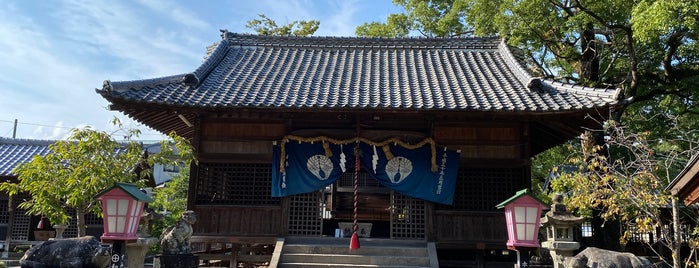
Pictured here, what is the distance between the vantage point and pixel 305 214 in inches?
493

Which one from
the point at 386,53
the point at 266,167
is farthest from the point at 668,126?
the point at 266,167

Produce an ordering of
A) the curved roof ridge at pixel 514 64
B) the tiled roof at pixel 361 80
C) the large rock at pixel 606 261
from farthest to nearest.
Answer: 1. the curved roof ridge at pixel 514 64
2. the tiled roof at pixel 361 80
3. the large rock at pixel 606 261

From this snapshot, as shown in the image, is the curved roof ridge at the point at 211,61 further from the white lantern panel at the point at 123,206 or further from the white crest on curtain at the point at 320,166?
the white lantern panel at the point at 123,206

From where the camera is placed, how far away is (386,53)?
659 inches

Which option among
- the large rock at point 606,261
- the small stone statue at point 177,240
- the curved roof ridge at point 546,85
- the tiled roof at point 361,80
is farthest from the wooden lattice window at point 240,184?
the large rock at point 606,261

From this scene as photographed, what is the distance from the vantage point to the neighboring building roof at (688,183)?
6703mm

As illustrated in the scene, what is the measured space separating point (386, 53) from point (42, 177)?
1052 cm

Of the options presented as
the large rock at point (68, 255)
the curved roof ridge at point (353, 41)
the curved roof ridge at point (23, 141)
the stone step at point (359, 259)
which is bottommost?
the stone step at point (359, 259)

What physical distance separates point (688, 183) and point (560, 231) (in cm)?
225

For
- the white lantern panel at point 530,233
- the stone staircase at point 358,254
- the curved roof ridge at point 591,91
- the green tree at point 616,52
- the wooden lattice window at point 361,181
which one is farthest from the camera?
the wooden lattice window at point 361,181

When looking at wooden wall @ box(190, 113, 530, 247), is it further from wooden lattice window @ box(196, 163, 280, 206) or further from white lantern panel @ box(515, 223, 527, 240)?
white lantern panel @ box(515, 223, 527, 240)

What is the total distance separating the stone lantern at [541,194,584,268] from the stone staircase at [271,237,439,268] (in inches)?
113

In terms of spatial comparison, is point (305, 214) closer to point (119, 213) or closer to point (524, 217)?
point (119, 213)

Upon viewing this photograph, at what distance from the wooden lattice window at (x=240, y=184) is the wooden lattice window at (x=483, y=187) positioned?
14.4 feet
